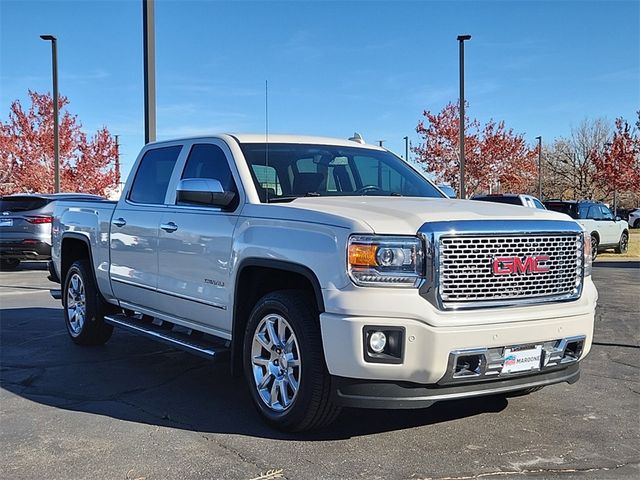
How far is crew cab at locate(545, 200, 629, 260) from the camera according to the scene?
19531 mm

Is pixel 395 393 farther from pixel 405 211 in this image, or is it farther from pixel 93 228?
pixel 93 228

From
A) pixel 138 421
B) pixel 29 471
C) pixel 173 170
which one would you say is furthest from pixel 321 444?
pixel 173 170

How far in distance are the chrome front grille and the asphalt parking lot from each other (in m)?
0.90

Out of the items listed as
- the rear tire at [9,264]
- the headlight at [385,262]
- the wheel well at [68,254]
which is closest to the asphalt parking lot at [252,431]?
the headlight at [385,262]

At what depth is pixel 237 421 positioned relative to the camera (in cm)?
475

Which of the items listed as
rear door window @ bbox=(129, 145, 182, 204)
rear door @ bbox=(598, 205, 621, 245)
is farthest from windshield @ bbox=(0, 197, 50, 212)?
rear door @ bbox=(598, 205, 621, 245)

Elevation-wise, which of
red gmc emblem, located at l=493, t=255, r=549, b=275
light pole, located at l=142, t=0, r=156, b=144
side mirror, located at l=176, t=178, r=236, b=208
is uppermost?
light pole, located at l=142, t=0, r=156, b=144

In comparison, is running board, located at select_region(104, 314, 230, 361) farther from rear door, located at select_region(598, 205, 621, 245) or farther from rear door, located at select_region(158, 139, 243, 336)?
rear door, located at select_region(598, 205, 621, 245)

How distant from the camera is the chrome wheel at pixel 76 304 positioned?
24.0 feet

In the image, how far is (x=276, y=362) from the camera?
15.0 ft

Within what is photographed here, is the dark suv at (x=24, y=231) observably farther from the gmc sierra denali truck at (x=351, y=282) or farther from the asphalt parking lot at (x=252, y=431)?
the gmc sierra denali truck at (x=351, y=282)

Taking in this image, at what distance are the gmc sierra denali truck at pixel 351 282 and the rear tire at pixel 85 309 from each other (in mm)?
1413

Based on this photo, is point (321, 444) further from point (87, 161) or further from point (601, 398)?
point (87, 161)

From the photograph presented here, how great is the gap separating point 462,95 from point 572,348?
16.1m
